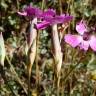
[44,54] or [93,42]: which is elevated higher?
[93,42]

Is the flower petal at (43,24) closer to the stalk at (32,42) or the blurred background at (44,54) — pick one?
the stalk at (32,42)

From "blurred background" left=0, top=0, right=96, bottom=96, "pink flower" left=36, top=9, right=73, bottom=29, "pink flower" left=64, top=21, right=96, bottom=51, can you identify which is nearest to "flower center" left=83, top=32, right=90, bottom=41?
"pink flower" left=64, top=21, right=96, bottom=51

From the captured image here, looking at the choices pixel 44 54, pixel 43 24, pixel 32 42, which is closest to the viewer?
pixel 43 24

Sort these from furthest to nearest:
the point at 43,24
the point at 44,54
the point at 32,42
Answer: the point at 44,54 → the point at 32,42 → the point at 43,24

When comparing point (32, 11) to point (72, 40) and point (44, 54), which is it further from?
point (44, 54)

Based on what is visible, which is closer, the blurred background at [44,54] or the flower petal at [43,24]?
the flower petal at [43,24]

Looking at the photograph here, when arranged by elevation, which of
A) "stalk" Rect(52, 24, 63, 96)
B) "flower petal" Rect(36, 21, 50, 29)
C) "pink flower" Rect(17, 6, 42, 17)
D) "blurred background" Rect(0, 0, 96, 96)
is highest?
"pink flower" Rect(17, 6, 42, 17)

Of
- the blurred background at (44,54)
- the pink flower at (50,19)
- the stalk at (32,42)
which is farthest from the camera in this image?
the blurred background at (44,54)

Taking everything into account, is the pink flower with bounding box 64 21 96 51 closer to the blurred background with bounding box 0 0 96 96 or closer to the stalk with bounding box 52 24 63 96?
the stalk with bounding box 52 24 63 96

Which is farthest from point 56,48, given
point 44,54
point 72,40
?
point 44,54

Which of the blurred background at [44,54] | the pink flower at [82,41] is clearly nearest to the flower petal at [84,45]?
the pink flower at [82,41]

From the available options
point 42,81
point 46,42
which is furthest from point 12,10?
point 42,81
